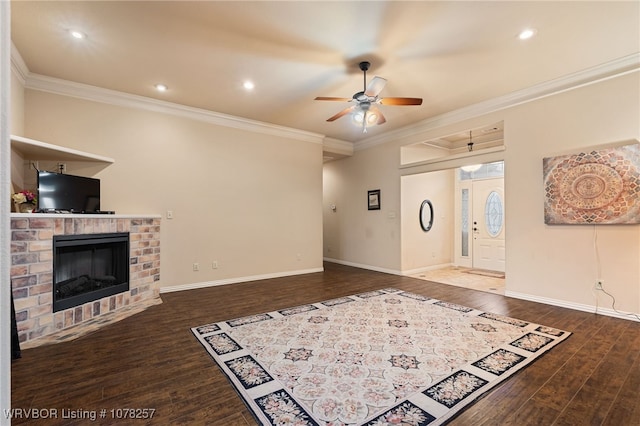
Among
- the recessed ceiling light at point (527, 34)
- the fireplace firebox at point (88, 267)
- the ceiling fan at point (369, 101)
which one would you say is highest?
the recessed ceiling light at point (527, 34)

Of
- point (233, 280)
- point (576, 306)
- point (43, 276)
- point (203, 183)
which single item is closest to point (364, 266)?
point (233, 280)

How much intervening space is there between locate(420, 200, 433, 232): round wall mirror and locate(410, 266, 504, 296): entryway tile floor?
1.00 m

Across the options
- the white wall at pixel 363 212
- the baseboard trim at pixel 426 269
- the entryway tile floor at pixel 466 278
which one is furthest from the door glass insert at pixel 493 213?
the white wall at pixel 363 212

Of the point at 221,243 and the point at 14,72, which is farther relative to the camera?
the point at 221,243

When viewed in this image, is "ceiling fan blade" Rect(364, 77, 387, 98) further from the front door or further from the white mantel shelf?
the front door

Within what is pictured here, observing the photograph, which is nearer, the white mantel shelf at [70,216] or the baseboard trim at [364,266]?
the white mantel shelf at [70,216]

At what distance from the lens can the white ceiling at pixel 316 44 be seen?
265cm

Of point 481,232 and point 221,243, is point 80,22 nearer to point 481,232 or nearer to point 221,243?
point 221,243

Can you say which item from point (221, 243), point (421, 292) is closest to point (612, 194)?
point (421, 292)

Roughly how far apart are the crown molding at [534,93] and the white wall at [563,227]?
0.21 ft

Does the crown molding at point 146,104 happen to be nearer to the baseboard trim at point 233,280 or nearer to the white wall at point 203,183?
the white wall at point 203,183

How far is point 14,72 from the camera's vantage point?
11.2 ft

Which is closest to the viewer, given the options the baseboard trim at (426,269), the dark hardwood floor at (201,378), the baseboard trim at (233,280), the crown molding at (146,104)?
the dark hardwood floor at (201,378)

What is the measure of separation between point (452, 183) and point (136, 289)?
6838mm
